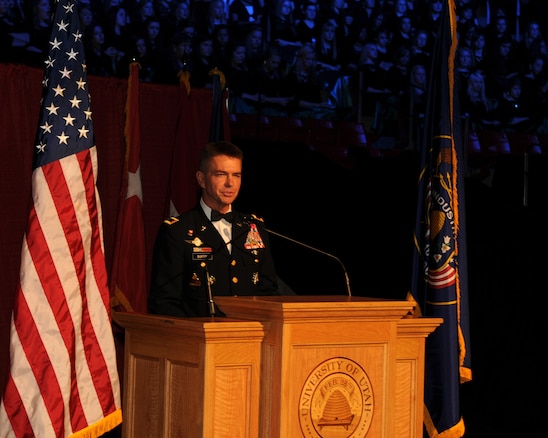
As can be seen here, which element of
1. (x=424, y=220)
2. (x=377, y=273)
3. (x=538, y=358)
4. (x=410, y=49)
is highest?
(x=410, y=49)

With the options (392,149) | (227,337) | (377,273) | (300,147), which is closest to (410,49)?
(392,149)

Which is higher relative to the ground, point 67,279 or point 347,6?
point 347,6

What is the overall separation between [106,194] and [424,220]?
1.59 meters

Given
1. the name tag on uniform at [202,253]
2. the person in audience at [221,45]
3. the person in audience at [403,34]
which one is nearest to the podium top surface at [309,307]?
the name tag on uniform at [202,253]

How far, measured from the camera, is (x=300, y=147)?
688 cm

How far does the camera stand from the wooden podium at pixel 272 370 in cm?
287

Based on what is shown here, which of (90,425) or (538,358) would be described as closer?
(90,425)

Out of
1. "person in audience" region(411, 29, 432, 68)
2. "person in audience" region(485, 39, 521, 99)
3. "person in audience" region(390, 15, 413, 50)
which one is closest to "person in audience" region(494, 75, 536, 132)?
"person in audience" region(485, 39, 521, 99)

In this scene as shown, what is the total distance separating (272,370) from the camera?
292 centimetres

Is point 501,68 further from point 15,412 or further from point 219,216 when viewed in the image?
point 15,412

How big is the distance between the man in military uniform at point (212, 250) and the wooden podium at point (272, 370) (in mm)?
357

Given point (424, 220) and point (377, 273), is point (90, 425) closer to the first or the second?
point (424, 220)

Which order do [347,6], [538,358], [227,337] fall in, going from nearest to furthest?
[227,337], [538,358], [347,6]

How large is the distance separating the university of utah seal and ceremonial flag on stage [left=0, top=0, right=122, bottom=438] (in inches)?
35.4
